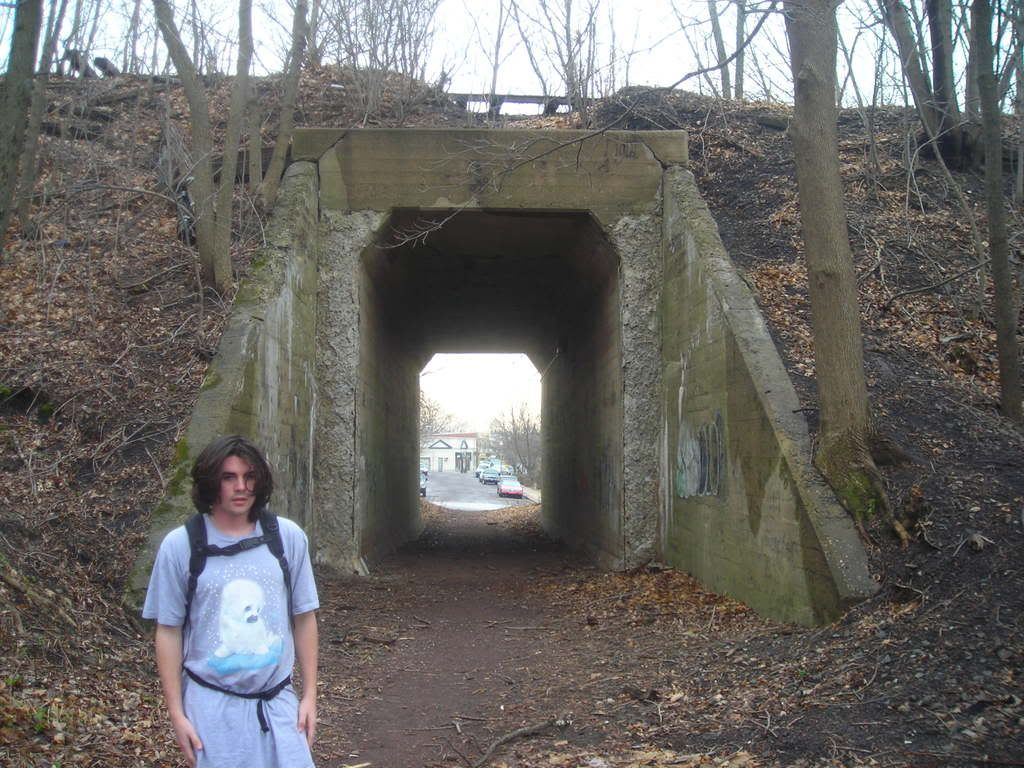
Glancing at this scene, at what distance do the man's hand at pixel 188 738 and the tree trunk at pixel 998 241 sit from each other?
843cm

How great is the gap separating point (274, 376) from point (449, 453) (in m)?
120

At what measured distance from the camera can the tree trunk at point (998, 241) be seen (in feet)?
28.6

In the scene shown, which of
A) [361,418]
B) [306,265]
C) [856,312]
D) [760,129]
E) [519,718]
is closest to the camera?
[519,718]

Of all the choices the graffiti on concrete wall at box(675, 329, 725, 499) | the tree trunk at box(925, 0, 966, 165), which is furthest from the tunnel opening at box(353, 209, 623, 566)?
the tree trunk at box(925, 0, 966, 165)

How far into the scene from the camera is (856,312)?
24.7 ft

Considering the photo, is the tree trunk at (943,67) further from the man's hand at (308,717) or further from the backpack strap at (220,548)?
the man's hand at (308,717)

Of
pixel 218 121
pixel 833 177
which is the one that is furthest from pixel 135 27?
pixel 833 177

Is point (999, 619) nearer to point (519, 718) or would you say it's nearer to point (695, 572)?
point (519, 718)

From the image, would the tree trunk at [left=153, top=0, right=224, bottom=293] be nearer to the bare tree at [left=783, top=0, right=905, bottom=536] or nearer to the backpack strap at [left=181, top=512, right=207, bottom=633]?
the bare tree at [left=783, top=0, right=905, bottom=536]

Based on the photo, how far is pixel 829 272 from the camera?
24.9 feet

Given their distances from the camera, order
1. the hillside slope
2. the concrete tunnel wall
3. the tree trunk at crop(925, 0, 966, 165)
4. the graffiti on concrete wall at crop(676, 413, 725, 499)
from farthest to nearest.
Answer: the tree trunk at crop(925, 0, 966, 165), the graffiti on concrete wall at crop(676, 413, 725, 499), the concrete tunnel wall, the hillside slope

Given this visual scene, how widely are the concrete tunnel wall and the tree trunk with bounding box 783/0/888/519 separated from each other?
29cm

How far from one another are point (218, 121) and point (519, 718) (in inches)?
591

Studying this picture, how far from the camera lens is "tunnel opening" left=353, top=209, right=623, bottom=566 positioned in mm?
12234
